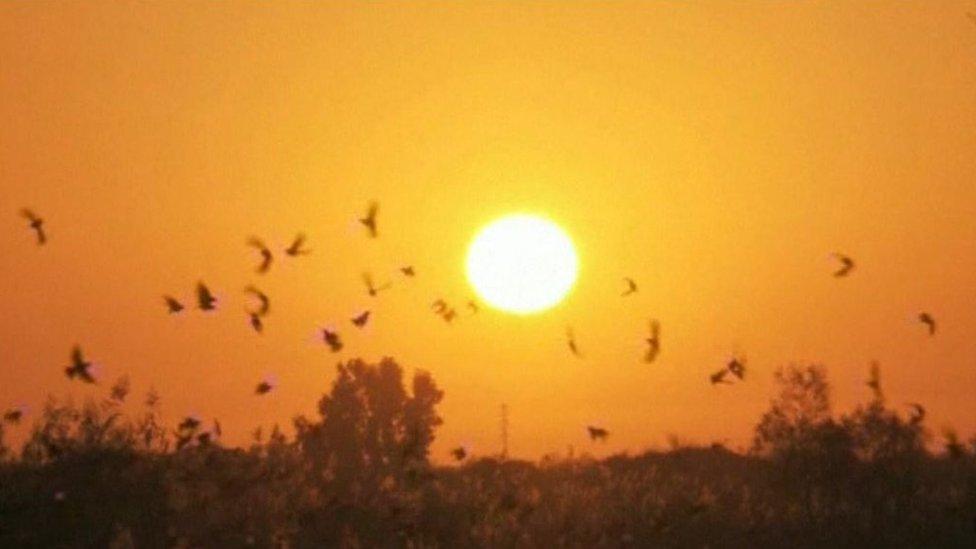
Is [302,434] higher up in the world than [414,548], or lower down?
higher up

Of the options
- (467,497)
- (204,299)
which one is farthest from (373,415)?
(204,299)

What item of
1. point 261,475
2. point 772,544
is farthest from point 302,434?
point 772,544

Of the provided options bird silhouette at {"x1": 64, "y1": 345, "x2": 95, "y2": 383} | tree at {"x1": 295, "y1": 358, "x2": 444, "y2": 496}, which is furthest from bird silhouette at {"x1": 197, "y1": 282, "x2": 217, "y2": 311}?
tree at {"x1": 295, "y1": 358, "x2": 444, "y2": 496}

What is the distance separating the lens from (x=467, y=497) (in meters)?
46.6

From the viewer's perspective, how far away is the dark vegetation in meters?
40.0

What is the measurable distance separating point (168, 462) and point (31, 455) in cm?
462

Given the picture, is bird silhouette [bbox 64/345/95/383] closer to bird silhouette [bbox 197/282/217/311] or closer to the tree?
bird silhouette [bbox 197/282/217/311]

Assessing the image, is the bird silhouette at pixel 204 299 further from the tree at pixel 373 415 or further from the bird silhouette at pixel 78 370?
the tree at pixel 373 415

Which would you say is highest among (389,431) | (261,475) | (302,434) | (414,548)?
(389,431)

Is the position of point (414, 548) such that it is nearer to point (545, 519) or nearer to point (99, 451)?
point (545, 519)

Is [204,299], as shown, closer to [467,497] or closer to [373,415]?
[467,497]

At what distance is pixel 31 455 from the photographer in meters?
Result: 46.4

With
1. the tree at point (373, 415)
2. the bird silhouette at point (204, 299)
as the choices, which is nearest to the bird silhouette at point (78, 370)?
the bird silhouette at point (204, 299)

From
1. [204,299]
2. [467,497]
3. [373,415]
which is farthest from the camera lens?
[373,415]
